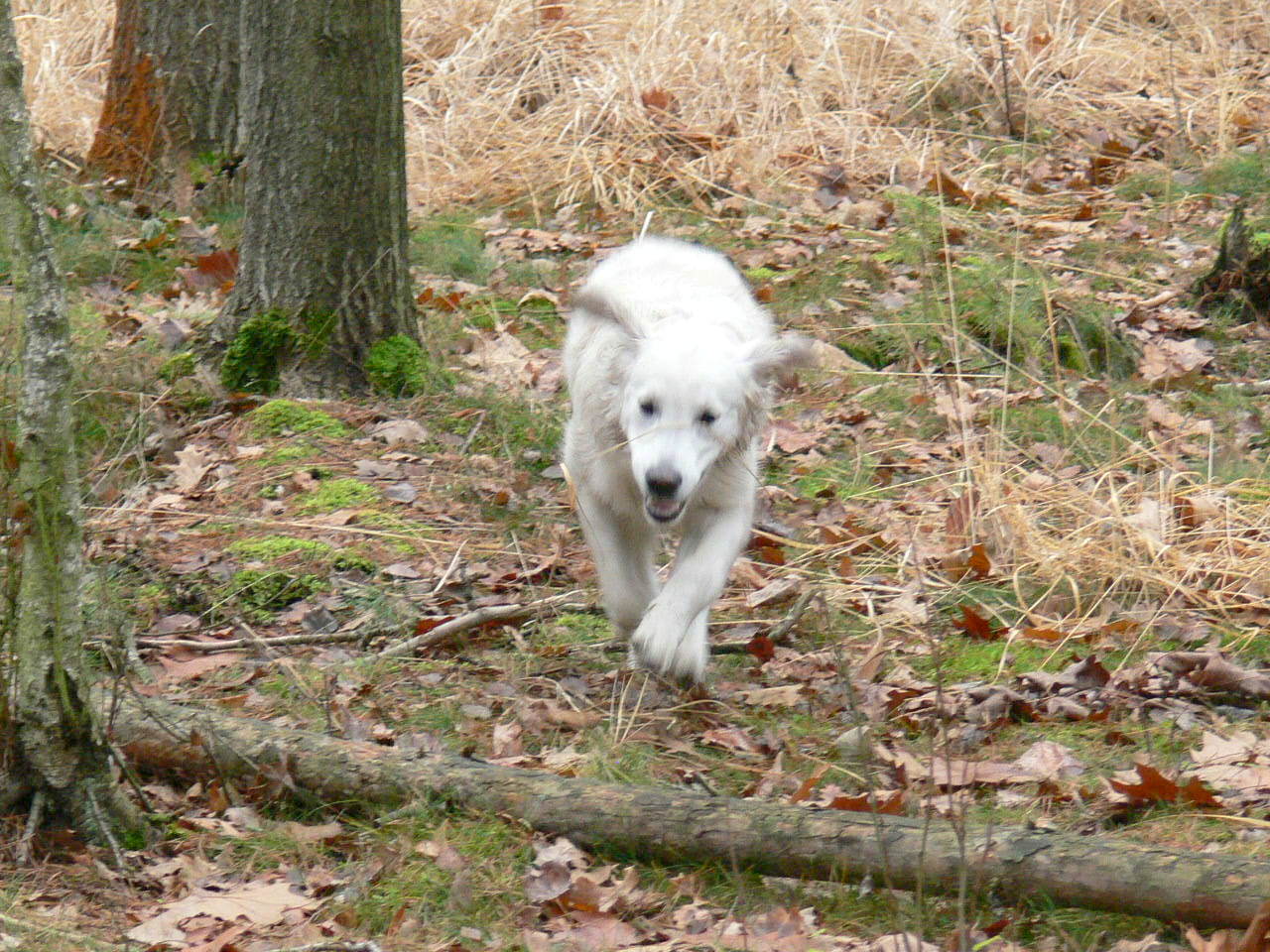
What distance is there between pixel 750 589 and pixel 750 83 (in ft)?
20.2

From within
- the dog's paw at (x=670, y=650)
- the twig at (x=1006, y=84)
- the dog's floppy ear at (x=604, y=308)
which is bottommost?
the dog's paw at (x=670, y=650)

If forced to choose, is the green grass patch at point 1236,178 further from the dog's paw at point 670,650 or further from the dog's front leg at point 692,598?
the dog's paw at point 670,650

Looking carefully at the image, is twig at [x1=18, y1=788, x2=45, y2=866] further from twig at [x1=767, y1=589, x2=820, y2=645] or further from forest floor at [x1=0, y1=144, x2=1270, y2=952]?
twig at [x1=767, y1=589, x2=820, y2=645]

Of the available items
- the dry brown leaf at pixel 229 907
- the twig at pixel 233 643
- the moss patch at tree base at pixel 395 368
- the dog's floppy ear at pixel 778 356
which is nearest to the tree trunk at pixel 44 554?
the dry brown leaf at pixel 229 907

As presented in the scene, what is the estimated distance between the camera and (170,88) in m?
8.74

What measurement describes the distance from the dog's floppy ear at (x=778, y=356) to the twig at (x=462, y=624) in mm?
1063

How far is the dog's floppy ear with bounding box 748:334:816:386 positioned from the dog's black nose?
54 cm

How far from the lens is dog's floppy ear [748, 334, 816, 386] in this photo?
4.48m

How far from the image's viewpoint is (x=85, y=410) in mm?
5996

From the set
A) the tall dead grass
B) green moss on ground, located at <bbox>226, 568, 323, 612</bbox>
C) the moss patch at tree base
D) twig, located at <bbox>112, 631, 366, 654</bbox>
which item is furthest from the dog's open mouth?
the tall dead grass

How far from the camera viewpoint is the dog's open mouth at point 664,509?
4168 millimetres

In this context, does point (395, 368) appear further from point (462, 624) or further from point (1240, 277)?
point (1240, 277)

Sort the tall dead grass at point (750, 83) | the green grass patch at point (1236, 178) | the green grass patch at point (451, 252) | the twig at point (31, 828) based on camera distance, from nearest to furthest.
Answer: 1. the twig at point (31, 828)
2. the green grass patch at point (451, 252)
3. the green grass patch at point (1236, 178)
4. the tall dead grass at point (750, 83)

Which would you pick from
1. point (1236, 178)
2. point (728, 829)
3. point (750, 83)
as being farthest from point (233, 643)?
point (1236, 178)
